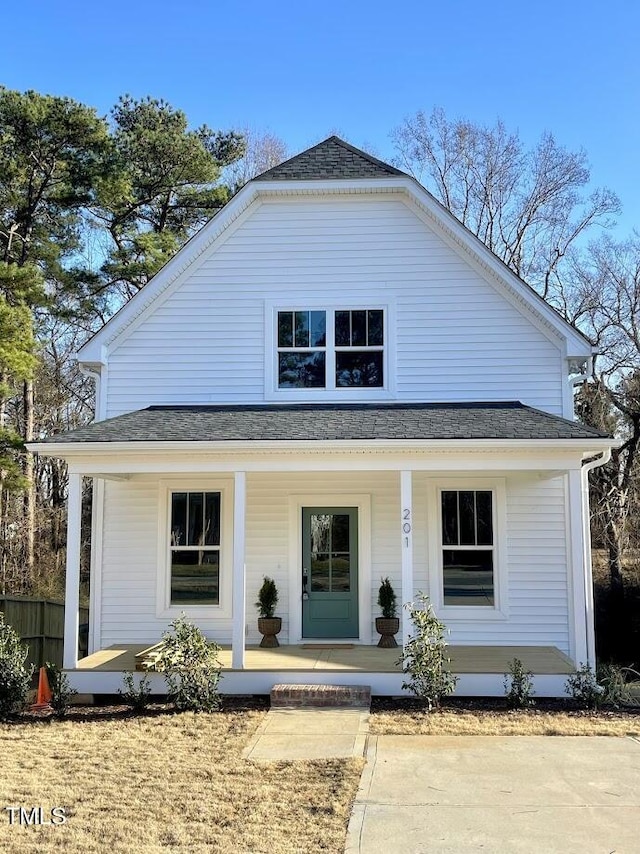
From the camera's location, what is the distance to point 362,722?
8195 mm

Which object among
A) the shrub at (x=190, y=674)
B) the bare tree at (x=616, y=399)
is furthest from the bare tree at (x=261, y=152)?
the shrub at (x=190, y=674)

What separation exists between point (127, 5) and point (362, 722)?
37.0 feet

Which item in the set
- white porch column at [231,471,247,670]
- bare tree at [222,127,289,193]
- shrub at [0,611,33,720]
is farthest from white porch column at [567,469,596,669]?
bare tree at [222,127,289,193]

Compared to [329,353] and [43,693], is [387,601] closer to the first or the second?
[329,353]

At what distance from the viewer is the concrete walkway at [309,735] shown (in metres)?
7.07

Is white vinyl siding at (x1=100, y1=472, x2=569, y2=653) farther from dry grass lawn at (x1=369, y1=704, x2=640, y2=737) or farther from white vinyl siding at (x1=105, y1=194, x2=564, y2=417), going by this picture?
dry grass lawn at (x1=369, y1=704, x2=640, y2=737)

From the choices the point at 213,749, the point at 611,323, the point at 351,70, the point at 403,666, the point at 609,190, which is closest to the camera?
the point at 213,749

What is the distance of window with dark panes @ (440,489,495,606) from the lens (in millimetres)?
11453

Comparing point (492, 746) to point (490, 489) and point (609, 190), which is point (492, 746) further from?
point (609, 190)

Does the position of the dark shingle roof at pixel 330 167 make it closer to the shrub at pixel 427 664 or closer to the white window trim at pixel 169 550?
the white window trim at pixel 169 550

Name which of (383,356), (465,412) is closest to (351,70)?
(383,356)

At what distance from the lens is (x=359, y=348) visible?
12.2 m

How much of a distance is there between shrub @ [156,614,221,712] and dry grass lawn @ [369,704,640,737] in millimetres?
1967

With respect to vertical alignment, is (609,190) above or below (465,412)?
above
